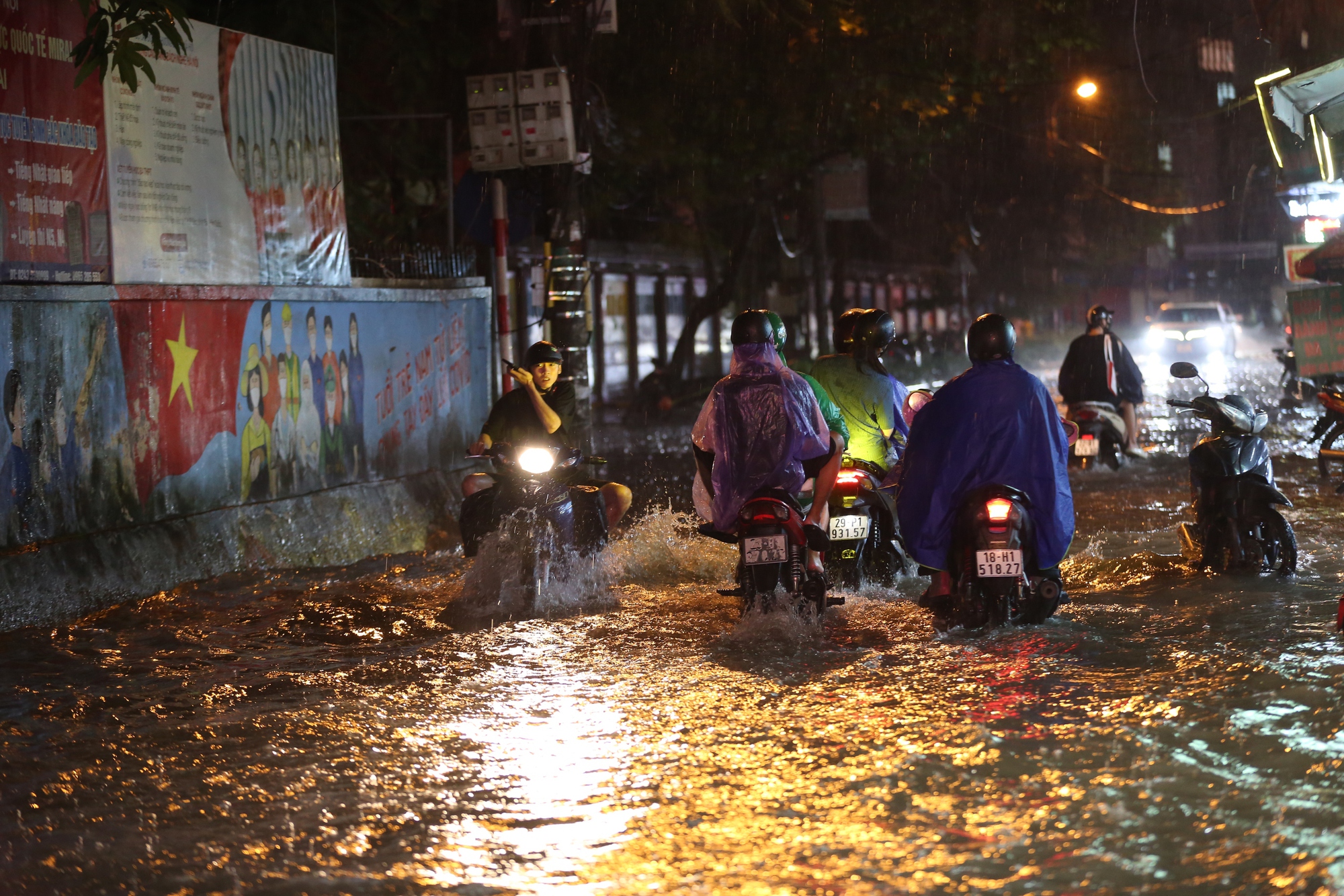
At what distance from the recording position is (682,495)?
1302cm

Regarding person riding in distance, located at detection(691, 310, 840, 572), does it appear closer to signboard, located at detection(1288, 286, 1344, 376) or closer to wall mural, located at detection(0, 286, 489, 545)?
wall mural, located at detection(0, 286, 489, 545)

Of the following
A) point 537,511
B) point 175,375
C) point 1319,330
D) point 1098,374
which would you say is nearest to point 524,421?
point 537,511

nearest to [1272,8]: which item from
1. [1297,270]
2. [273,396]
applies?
[1297,270]

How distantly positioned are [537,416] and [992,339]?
2.70m

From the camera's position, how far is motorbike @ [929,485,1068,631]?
626 cm

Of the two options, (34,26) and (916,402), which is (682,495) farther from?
(34,26)

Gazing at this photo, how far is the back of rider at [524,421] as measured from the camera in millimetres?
7984

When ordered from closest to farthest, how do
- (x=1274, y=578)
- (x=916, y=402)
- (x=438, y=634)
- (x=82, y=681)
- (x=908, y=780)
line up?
(x=908, y=780) → (x=82, y=681) → (x=438, y=634) → (x=1274, y=578) → (x=916, y=402)

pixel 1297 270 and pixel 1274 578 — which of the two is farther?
pixel 1297 270

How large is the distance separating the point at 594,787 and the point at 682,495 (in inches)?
342

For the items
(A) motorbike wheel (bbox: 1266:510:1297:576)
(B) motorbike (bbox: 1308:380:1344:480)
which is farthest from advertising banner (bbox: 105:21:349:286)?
(B) motorbike (bbox: 1308:380:1344:480)

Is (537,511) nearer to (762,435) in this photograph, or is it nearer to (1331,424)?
(762,435)

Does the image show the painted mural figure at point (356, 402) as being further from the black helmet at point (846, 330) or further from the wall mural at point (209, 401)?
the black helmet at point (846, 330)

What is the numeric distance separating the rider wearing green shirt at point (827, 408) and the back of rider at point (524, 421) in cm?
152
